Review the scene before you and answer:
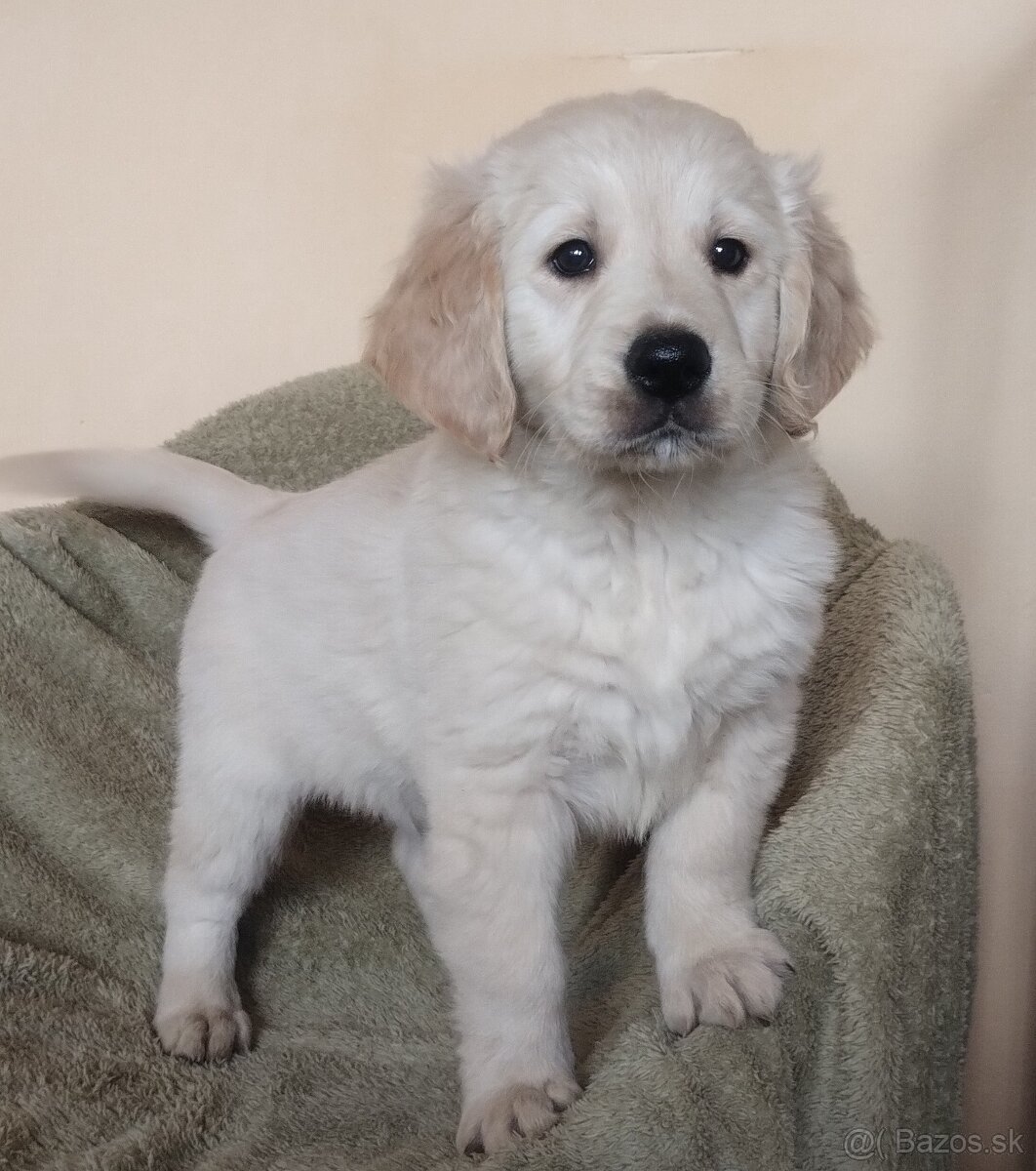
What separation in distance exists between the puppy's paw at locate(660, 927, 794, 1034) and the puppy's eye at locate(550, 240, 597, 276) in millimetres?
843

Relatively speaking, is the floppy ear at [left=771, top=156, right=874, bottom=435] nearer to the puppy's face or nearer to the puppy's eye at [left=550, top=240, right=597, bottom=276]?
the puppy's face

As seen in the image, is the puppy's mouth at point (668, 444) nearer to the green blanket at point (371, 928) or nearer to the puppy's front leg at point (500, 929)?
the puppy's front leg at point (500, 929)

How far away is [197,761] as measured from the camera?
67.2 inches


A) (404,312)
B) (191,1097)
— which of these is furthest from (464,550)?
(191,1097)

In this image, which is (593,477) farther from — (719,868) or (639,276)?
(719,868)

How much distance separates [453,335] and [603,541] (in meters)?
0.31

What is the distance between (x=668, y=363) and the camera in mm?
1144

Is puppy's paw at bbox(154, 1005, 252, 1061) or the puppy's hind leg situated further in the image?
the puppy's hind leg

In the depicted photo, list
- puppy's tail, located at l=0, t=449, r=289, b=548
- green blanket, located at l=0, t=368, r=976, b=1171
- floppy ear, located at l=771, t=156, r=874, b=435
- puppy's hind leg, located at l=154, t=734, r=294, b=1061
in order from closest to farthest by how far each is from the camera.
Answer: green blanket, located at l=0, t=368, r=976, b=1171
floppy ear, located at l=771, t=156, r=874, b=435
puppy's hind leg, located at l=154, t=734, r=294, b=1061
puppy's tail, located at l=0, t=449, r=289, b=548

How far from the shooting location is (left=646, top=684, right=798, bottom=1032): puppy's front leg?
1.29 metres

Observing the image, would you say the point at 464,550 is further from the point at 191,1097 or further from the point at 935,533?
the point at 935,533

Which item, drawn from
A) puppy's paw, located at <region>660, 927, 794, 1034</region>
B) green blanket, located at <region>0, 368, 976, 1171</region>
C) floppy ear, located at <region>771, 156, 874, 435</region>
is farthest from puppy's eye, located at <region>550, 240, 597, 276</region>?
puppy's paw, located at <region>660, 927, 794, 1034</region>

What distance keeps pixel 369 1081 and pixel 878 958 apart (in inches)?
29.3

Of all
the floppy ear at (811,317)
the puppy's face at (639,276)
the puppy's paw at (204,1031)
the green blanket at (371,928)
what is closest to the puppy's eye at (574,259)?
the puppy's face at (639,276)
